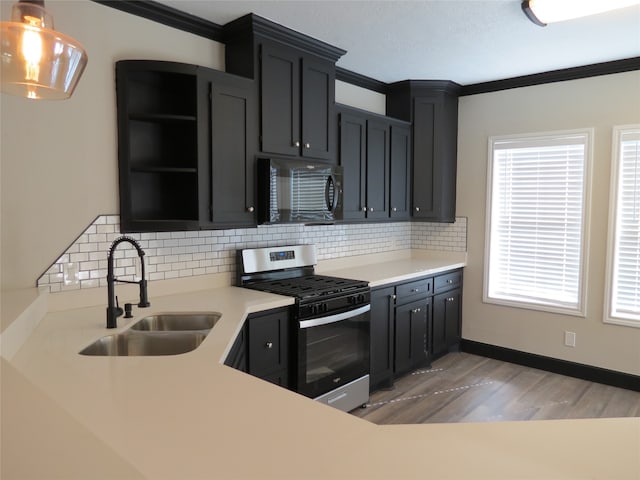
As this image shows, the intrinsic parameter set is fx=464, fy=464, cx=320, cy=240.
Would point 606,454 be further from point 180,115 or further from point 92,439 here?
point 180,115

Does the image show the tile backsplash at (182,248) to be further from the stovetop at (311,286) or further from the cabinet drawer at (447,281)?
the cabinet drawer at (447,281)

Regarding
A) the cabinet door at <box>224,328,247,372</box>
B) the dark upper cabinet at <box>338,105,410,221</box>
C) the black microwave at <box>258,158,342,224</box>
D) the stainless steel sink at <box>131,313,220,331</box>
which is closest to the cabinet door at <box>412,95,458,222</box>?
the dark upper cabinet at <box>338,105,410,221</box>

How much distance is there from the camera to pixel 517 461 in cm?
93

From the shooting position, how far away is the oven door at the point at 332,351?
2.89 m

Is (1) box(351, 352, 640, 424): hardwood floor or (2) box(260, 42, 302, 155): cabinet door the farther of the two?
(1) box(351, 352, 640, 424): hardwood floor

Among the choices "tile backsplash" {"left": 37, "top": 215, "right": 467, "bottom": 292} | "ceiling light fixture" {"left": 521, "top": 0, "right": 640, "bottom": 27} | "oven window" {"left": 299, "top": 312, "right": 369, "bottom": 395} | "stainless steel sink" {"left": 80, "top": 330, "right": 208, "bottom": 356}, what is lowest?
"oven window" {"left": 299, "top": 312, "right": 369, "bottom": 395}

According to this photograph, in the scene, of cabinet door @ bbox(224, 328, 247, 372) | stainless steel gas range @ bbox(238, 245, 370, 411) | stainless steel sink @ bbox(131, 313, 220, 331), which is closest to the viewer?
cabinet door @ bbox(224, 328, 247, 372)

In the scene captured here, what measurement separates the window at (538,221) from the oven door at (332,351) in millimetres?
1855

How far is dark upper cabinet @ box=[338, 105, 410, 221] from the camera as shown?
3809mm

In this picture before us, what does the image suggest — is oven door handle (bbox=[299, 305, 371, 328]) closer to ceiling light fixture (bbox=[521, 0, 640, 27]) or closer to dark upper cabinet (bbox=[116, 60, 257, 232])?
dark upper cabinet (bbox=[116, 60, 257, 232])

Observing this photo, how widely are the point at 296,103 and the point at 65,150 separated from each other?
4.90 ft

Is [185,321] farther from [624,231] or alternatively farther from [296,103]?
[624,231]

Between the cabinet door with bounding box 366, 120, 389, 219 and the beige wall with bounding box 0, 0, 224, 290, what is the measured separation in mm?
1919

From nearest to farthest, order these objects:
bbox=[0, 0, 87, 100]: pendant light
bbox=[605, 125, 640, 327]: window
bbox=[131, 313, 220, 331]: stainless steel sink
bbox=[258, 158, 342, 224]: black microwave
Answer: bbox=[0, 0, 87, 100]: pendant light, bbox=[131, 313, 220, 331]: stainless steel sink, bbox=[258, 158, 342, 224]: black microwave, bbox=[605, 125, 640, 327]: window
